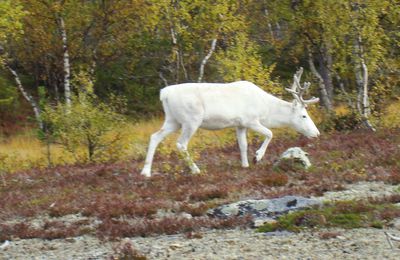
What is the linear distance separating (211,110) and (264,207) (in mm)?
4827

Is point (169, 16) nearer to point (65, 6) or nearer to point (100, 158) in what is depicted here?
point (65, 6)

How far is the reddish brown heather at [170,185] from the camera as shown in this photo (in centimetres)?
1398

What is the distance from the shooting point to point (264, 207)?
1391cm

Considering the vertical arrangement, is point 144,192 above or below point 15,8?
below

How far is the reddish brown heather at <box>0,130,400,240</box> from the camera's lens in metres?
14.0

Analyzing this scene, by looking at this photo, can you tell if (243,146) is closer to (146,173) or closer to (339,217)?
(146,173)

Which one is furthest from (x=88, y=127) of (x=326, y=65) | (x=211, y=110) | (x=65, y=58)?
(x=326, y=65)

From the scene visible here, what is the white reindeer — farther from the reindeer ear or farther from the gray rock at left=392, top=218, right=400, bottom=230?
the gray rock at left=392, top=218, right=400, bottom=230

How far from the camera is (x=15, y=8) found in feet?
83.5

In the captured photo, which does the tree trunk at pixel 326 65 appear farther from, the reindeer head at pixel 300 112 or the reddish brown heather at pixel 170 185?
the reindeer head at pixel 300 112

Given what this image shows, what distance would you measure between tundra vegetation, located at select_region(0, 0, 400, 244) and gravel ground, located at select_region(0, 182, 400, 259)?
0.32 meters

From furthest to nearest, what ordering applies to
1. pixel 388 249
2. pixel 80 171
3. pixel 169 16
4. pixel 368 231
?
1. pixel 169 16
2. pixel 80 171
3. pixel 368 231
4. pixel 388 249

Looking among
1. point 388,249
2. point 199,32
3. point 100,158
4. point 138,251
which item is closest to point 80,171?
point 100,158

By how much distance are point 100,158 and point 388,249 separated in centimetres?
1220
